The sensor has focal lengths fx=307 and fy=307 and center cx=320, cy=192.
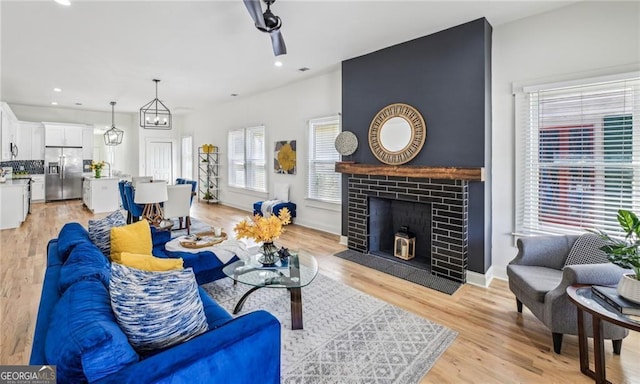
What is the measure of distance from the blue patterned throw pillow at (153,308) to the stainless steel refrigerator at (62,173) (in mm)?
10288

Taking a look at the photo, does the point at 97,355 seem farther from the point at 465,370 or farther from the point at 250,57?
the point at 250,57

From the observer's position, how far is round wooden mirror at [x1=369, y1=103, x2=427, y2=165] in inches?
156

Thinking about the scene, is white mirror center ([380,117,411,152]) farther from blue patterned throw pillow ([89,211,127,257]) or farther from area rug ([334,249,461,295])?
blue patterned throw pillow ([89,211,127,257])

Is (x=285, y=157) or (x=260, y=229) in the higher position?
(x=285, y=157)

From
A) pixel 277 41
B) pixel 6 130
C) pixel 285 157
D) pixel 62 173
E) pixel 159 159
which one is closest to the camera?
pixel 277 41

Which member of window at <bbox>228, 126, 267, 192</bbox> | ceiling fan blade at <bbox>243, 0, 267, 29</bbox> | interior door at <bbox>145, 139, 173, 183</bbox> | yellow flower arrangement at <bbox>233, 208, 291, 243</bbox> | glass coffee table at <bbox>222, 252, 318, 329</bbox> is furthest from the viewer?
interior door at <bbox>145, 139, 173, 183</bbox>

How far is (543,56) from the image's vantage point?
3.28m

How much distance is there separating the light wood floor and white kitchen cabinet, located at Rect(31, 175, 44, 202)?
536 cm

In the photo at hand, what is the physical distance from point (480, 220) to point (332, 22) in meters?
2.83

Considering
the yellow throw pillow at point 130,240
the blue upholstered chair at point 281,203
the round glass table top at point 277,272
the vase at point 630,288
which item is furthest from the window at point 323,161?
the vase at point 630,288

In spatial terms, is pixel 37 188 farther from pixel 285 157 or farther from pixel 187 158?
pixel 285 157

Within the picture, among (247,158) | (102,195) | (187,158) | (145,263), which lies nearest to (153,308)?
(145,263)

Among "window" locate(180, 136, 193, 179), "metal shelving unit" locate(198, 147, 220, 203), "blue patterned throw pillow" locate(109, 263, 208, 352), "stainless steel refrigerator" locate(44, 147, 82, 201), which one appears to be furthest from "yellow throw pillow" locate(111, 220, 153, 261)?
"stainless steel refrigerator" locate(44, 147, 82, 201)

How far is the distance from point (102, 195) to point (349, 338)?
8070mm
